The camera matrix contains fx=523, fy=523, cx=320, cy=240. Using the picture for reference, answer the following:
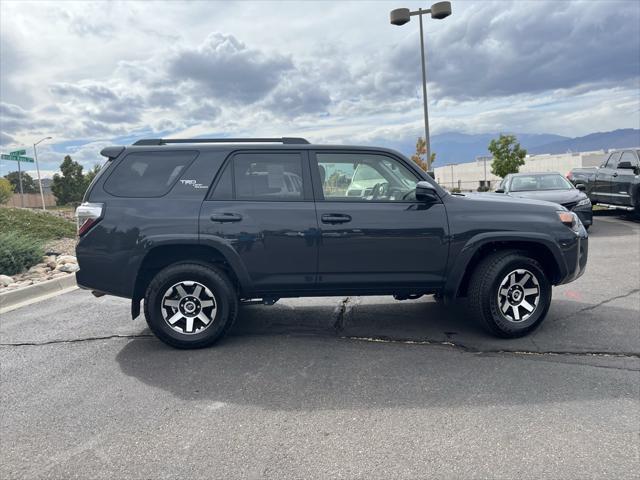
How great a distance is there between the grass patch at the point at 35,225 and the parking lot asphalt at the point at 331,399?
7.87m

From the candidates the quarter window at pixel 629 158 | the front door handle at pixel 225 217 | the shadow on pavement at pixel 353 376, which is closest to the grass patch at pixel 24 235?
the shadow on pavement at pixel 353 376

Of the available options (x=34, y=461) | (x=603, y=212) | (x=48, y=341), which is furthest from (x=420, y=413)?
(x=603, y=212)

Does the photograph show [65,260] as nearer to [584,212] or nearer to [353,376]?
[353,376]

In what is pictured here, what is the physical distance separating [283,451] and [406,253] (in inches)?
91.3

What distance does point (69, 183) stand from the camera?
66.2 meters

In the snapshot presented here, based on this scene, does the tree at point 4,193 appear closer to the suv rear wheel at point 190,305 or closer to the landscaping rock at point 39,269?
the landscaping rock at point 39,269

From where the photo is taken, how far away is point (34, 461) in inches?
118

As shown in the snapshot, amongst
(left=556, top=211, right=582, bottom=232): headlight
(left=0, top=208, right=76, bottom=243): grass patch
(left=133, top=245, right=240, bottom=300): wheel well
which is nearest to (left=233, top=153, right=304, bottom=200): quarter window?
(left=133, top=245, right=240, bottom=300): wheel well

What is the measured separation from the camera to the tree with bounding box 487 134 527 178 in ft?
149

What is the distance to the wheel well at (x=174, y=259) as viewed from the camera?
4812mm

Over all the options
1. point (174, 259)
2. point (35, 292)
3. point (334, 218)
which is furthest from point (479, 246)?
point (35, 292)

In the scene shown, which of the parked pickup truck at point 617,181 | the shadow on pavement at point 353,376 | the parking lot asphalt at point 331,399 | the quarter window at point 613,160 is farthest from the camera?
the quarter window at point 613,160

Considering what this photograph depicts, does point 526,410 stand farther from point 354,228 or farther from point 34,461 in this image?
point 34,461

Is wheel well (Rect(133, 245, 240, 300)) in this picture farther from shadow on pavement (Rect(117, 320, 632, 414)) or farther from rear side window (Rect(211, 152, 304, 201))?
shadow on pavement (Rect(117, 320, 632, 414))
